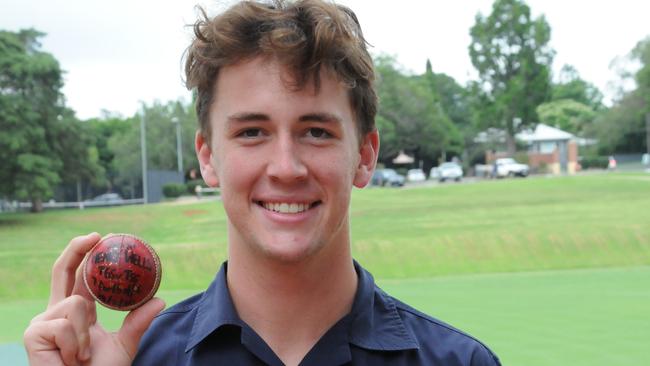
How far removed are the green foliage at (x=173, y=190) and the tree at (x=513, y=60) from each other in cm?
2231

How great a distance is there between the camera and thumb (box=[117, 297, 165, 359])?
270cm

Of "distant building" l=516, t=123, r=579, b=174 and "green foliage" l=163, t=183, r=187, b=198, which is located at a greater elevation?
"distant building" l=516, t=123, r=579, b=174

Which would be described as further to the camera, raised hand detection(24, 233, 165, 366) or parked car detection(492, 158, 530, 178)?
parked car detection(492, 158, 530, 178)

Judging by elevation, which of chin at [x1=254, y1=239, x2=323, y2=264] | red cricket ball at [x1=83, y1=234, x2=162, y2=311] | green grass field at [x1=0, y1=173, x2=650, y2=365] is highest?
chin at [x1=254, y1=239, x2=323, y2=264]

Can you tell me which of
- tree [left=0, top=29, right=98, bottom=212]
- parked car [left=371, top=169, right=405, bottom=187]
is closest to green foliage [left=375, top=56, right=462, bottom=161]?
parked car [left=371, top=169, right=405, bottom=187]

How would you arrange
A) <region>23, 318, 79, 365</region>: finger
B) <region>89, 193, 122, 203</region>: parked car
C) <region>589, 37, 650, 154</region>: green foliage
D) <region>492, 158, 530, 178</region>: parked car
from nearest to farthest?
<region>23, 318, 79, 365</region>: finger → <region>492, 158, 530, 178</region>: parked car → <region>89, 193, 122, 203</region>: parked car → <region>589, 37, 650, 154</region>: green foliage

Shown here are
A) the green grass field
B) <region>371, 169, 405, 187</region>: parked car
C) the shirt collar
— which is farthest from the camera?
<region>371, 169, 405, 187</region>: parked car

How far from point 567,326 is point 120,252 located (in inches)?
342

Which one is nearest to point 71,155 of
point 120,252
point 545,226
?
point 545,226

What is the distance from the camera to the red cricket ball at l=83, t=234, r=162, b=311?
2773mm

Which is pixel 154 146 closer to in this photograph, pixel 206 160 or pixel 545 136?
pixel 545 136

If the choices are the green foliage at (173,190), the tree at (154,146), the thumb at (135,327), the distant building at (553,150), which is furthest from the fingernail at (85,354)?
the tree at (154,146)

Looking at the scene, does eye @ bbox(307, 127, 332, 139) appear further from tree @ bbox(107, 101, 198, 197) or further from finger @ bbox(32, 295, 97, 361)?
tree @ bbox(107, 101, 198, 197)

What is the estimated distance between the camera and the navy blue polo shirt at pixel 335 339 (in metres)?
2.62
